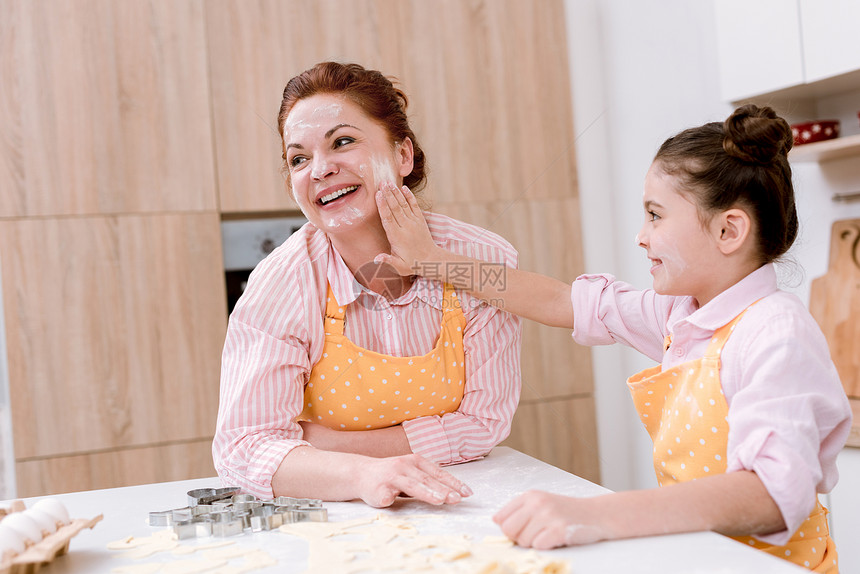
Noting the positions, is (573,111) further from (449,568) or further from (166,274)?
(449,568)

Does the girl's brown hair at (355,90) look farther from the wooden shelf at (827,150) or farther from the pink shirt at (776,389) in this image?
the wooden shelf at (827,150)

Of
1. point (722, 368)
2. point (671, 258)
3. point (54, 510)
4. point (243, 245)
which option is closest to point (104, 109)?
point (243, 245)

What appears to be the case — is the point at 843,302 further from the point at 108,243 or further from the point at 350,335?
the point at 108,243

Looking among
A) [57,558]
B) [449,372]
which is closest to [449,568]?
[57,558]

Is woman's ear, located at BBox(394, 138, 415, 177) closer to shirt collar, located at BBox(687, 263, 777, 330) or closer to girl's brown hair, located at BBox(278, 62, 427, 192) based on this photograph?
girl's brown hair, located at BBox(278, 62, 427, 192)

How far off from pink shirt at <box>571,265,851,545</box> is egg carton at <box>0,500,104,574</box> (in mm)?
693

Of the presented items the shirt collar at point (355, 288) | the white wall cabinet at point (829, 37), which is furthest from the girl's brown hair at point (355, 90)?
the white wall cabinet at point (829, 37)

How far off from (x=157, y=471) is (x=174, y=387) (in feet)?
0.77

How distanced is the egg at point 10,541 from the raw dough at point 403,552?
268 millimetres

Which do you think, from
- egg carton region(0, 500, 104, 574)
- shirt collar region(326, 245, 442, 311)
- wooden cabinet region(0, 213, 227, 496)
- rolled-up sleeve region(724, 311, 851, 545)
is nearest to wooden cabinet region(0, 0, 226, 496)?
wooden cabinet region(0, 213, 227, 496)

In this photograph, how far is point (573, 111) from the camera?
2.72 meters

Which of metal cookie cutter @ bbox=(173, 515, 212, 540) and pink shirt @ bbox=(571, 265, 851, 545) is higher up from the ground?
pink shirt @ bbox=(571, 265, 851, 545)

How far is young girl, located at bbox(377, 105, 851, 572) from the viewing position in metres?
0.81

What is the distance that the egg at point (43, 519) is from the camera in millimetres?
838
